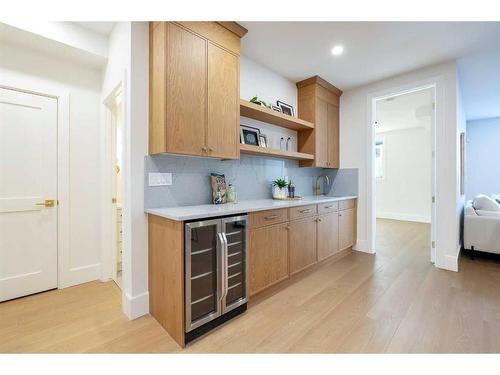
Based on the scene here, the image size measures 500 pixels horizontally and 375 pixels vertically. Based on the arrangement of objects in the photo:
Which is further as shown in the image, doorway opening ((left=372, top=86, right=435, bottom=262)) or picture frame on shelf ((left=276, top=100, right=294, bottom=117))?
doorway opening ((left=372, top=86, right=435, bottom=262))

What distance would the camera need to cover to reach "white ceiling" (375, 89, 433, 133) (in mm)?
4303

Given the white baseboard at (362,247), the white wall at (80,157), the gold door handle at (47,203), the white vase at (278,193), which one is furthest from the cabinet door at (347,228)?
the gold door handle at (47,203)

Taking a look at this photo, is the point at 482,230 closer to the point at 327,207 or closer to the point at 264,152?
the point at 327,207

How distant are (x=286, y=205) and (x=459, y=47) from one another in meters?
2.70

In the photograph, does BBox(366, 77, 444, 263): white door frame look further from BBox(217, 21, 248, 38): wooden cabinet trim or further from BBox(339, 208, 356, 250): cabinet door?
BBox(217, 21, 248, 38): wooden cabinet trim

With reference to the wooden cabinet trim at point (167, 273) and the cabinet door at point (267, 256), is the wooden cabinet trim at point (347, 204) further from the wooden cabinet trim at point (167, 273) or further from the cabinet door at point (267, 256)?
the wooden cabinet trim at point (167, 273)

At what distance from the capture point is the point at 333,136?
3898mm

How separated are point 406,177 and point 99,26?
24.8 feet

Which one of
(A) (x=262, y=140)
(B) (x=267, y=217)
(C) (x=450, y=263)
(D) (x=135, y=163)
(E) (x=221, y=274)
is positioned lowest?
(C) (x=450, y=263)

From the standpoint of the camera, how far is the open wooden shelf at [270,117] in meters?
2.59

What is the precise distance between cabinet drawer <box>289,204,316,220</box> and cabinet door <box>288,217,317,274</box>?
58 millimetres

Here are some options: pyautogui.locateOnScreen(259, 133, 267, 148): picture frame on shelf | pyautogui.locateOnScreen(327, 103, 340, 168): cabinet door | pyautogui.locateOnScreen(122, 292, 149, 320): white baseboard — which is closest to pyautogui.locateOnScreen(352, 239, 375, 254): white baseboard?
pyautogui.locateOnScreen(327, 103, 340, 168): cabinet door

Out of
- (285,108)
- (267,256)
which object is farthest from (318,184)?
(267,256)
